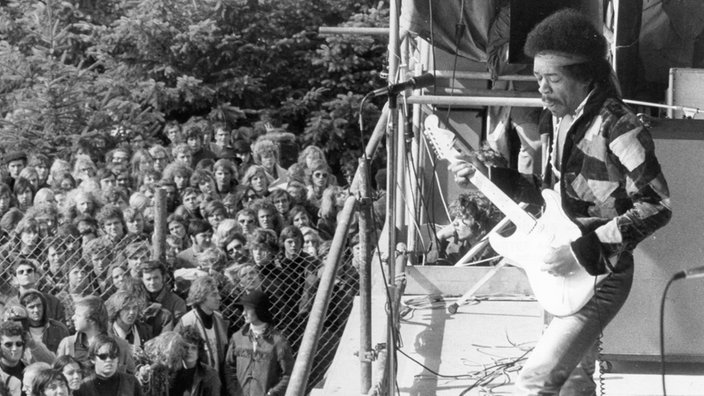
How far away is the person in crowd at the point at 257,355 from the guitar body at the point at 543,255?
12.0 ft

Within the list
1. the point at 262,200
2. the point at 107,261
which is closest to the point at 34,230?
the point at 107,261

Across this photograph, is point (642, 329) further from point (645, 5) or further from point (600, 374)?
point (645, 5)

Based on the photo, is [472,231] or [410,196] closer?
[472,231]

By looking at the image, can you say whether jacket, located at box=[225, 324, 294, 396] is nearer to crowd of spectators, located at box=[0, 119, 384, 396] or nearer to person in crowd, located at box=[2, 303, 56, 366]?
crowd of spectators, located at box=[0, 119, 384, 396]

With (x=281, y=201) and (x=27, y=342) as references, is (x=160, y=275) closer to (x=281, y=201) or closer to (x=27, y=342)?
(x=27, y=342)

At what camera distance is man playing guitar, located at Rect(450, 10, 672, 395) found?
221 inches

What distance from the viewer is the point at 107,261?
416 inches

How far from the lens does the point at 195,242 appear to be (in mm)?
11180

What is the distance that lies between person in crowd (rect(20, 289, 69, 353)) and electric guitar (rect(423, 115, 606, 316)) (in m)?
4.48

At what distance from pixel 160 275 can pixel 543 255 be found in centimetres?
485

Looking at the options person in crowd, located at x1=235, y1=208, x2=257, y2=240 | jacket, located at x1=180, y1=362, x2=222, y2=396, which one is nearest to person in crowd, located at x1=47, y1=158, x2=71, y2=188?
person in crowd, located at x1=235, y1=208, x2=257, y2=240

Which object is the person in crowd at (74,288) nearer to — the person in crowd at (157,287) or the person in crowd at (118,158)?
the person in crowd at (157,287)

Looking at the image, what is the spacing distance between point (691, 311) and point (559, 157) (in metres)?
1.40

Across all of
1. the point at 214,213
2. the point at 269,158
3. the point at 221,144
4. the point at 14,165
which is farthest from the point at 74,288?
the point at 221,144
